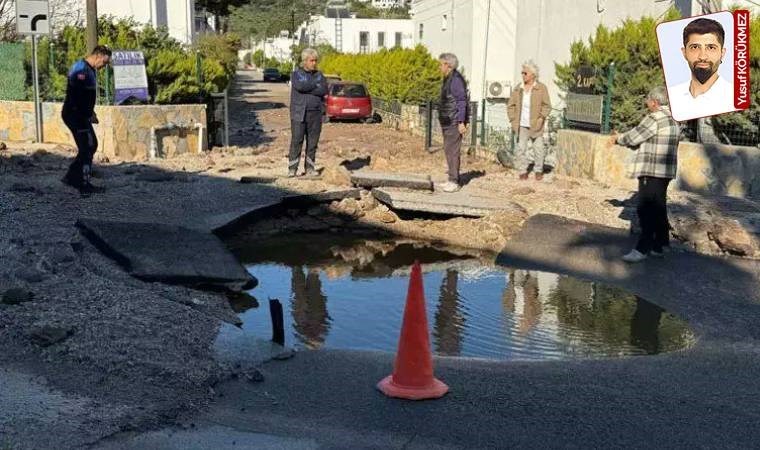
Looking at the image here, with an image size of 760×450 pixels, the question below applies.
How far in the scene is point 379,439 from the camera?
4312mm

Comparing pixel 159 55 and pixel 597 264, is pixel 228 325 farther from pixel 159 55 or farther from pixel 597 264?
pixel 159 55

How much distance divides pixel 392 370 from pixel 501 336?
168 cm

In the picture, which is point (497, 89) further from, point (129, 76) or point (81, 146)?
point (81, 146)

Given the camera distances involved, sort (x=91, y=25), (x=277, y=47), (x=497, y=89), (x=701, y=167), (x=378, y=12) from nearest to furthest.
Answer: (x=701, y=167) < (x=91, y=25) < (x=497, y=89) < (x=277, y=47) < (x=378, y=12)

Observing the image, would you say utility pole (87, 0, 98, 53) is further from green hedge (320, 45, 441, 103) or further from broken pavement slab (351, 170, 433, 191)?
green hedge (320, 45, 441, 103)

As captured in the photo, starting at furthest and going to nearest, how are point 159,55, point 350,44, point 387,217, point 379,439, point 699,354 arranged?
point 350,44, point 159,55, point 387,217, point 699,354, point 379,439

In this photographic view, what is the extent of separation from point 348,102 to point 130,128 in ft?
53.8

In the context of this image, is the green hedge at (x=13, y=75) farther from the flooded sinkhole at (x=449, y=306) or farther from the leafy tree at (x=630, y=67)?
the leafy tree at (x=630, y=67)

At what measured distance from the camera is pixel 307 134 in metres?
13.0

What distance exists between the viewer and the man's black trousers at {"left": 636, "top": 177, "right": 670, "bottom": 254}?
8.66 meters

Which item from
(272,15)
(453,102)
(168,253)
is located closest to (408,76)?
(453,102)

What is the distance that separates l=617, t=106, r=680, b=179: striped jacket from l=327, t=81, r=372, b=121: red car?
23.5 metres

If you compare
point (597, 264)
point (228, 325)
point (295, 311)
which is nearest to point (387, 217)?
point (597, 264)

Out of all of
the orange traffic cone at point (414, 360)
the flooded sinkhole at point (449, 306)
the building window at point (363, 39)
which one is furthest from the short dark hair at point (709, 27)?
the building window at point (363, 39)
